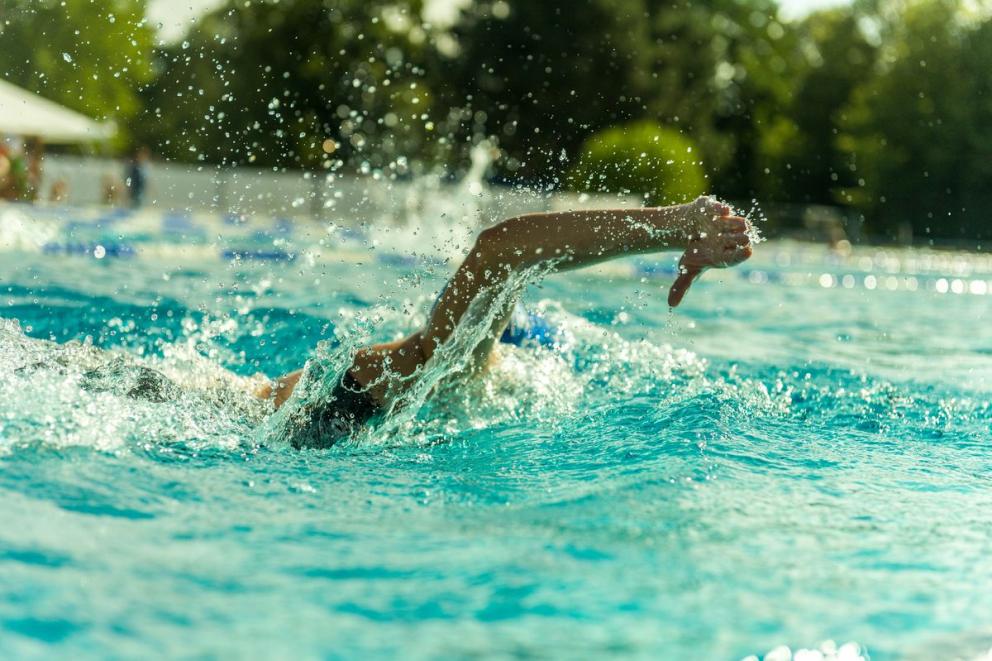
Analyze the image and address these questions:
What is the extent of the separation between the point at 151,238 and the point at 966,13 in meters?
30.6

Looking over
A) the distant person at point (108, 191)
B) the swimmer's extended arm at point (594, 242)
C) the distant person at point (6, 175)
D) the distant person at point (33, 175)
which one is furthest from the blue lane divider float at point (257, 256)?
the distant person at point (108, 191)

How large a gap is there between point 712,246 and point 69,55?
1159 inches

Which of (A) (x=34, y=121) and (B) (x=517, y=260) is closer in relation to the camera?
(B) (x=517, y=260)

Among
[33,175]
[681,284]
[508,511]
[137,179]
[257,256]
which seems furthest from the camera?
[137,179]

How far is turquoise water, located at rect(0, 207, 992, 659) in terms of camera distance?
1.82 metres

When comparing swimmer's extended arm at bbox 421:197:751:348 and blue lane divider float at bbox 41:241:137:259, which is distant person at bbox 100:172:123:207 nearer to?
blue lane divider float at bbox 41:241:137:259

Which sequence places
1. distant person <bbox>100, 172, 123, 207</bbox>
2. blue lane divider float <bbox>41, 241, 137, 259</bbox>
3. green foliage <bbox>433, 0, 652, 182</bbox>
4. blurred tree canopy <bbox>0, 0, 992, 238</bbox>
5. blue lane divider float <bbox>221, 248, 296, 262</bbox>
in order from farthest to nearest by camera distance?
green foliage <bbox>433, 0, 652, 182</bbox> < blurred tree canopy <bbox>0, 0, 992, 238</bbox> < distant person <bbox>100, 172, 123, 207</bbox> < blue lane divider float <bbox>221, 248, 296, 262</bbox> < blue lane divider float <bbox>41, 241, 137, 259</bbox>

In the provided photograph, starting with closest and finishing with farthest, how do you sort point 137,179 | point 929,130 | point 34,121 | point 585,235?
point 585,235
point 34,121
point 137,179
point 929,130

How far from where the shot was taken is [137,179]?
22.2 metres

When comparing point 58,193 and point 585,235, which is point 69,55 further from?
point 585,235

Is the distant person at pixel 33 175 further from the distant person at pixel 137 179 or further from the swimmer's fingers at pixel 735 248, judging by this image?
the swimmer's fingers at pixel 735 248

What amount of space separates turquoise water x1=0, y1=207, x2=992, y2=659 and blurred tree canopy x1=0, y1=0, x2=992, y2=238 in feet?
83.5

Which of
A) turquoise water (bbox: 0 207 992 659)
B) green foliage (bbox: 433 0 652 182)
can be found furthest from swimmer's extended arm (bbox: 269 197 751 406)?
green foliage (bbox: 433 0 652 182)

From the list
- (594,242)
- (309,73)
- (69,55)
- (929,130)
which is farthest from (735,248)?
(309,73)
